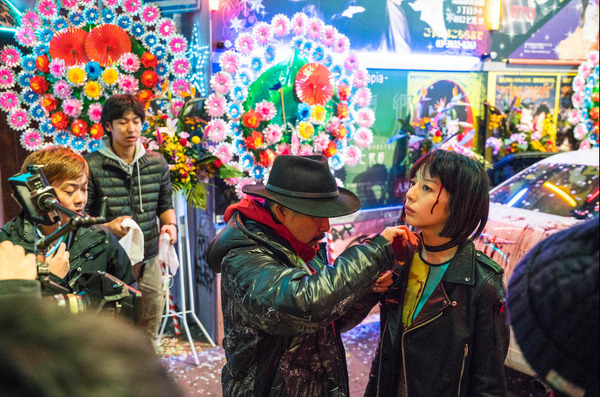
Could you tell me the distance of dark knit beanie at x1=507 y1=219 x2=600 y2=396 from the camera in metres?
0.90

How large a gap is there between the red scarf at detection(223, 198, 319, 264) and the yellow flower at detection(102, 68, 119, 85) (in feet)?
8.70

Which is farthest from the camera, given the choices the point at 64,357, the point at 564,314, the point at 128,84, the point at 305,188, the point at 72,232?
the point at 128,84

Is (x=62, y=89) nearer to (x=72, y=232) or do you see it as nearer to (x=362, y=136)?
(x=72, y=232)

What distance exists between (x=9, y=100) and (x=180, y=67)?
1.34 m

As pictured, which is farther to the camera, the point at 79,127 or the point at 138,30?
the point at 138,30

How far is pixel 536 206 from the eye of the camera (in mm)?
4293

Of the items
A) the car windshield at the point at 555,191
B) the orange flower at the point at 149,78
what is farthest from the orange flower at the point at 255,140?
the car windshield at the point at 555,191

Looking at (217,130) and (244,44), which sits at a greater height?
(244,44)

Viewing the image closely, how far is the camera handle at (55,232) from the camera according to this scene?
1.19 meters

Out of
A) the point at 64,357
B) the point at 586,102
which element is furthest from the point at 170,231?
the point at 586,102

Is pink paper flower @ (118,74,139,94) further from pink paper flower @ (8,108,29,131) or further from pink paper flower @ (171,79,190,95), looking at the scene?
pink paper flower @ (8,108,29,131)

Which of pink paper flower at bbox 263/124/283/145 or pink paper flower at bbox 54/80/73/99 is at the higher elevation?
pink paper flower at bbox 54/80/73/99

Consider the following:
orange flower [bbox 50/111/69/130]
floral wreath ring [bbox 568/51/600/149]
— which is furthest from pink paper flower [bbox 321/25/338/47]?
floral wreath ring [bbox 568/51/600/149]

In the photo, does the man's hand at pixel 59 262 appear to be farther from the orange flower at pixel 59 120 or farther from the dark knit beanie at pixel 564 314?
the orange flower at pixel 59 120
